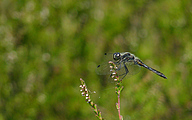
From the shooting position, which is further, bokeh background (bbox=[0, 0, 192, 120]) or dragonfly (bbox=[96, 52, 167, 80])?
bokeh background (bbox=[0, 0, 192, 120])

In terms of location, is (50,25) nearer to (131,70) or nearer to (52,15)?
(52,15)

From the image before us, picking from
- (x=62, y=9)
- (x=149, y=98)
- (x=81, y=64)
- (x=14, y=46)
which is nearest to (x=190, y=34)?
(x=149, y=98)

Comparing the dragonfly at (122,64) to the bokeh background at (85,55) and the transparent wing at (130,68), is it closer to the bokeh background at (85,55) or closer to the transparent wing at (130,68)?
the transparent wing at (130,68)

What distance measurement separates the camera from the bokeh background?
2.57 metres

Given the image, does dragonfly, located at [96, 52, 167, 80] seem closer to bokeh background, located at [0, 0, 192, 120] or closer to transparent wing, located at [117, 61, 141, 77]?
transparent wing, located at [117, 61, 141, 77]

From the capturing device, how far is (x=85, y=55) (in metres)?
3.29

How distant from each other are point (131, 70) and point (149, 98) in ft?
2.07

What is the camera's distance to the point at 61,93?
2.84 meters

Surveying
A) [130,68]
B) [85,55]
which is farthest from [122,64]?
[85,55]

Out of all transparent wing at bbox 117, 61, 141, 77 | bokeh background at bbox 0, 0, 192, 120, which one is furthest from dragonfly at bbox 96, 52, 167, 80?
bokeh background at bbox 0, 0, 192, 120

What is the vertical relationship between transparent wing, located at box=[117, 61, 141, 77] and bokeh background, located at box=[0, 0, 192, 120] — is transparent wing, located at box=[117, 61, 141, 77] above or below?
below

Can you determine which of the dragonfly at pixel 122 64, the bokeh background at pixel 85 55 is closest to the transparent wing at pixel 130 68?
the dragonfly at pixel 122 64

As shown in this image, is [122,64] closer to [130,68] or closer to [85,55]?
[130,68]

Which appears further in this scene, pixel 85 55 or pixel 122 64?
pixel 85 55
